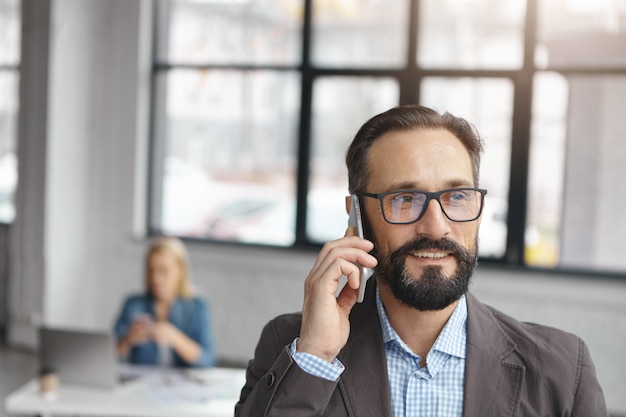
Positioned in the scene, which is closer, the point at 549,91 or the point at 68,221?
the point at 549,91

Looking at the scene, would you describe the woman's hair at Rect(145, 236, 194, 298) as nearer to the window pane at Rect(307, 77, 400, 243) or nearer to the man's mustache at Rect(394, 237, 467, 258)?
the window pane at Rect(307, 77, 400, 243)

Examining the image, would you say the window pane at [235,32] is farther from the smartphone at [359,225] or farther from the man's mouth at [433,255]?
the man's mouth at [433,255]

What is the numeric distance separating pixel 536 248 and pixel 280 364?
4606 mm

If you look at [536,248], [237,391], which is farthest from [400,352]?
[536,248]

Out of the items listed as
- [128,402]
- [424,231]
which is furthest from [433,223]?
[128,402]

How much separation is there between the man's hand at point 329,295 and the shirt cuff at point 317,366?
12 mm

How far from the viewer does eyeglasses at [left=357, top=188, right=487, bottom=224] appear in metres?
1.47

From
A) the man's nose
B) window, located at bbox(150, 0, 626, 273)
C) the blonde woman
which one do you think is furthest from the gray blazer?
window, located at bbox(150, 0, 626, 273)

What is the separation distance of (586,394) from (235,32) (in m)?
5.41

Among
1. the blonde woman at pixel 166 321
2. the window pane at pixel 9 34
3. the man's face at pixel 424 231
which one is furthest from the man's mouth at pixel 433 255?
the window pane at pixel 9 34

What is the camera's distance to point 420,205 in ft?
4.83

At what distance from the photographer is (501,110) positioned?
5.81 metres

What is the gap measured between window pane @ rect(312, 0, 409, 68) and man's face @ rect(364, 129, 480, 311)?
4627 millimetres

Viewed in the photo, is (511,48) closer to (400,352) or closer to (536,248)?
(536,248)
